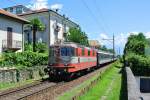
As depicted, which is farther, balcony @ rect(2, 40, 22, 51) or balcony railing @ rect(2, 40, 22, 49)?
balcony @ rect(2, 40, 22, 51)

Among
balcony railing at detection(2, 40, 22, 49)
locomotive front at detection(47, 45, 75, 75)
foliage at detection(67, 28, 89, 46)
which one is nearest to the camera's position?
locomotive front at detection(47, 45, 75, 75)

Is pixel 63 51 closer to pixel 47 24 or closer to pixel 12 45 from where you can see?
pixel 12 45

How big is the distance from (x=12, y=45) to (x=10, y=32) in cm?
145

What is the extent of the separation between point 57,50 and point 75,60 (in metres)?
1.64

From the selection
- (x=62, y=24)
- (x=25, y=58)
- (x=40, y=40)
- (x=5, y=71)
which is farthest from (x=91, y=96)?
(x=62, y=24)

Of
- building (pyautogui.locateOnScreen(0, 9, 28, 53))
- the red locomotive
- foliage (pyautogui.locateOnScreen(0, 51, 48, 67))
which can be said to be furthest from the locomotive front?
building (pyautogui.locateOnScreen(0, 9, 28, 53))

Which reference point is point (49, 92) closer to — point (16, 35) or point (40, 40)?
point (16, 35)

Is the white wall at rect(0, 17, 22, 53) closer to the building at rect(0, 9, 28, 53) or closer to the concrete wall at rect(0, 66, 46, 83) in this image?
the building at rect(0, 9, 28, 53)

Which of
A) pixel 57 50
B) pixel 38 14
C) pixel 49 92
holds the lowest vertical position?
pixel 49 92

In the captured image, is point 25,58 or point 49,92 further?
point 25,58

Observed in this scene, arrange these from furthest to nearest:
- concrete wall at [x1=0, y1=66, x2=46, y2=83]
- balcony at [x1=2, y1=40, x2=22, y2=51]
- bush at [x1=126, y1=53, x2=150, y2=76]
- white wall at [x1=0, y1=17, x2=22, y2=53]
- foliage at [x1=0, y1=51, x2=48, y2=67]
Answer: bush at [x1=126, y1=53, x2=150, y2=76], balcony at [x1=2, y1=40, x2=22, y2=51], white wall at [x1=0, y1=17, x2=22, y2=53], foliage at [x1=0, y1=51, x2=48, y2=67], concrete wall at [x1=0, y1=66, x2=46, y2=83]

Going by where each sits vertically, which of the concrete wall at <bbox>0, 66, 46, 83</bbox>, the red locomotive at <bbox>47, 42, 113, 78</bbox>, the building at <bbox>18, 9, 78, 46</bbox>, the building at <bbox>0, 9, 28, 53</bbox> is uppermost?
the building at <bbox>18, 9, 78, 46</bbox>

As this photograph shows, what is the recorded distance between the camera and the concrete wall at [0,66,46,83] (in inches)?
1005

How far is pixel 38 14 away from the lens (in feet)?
217
